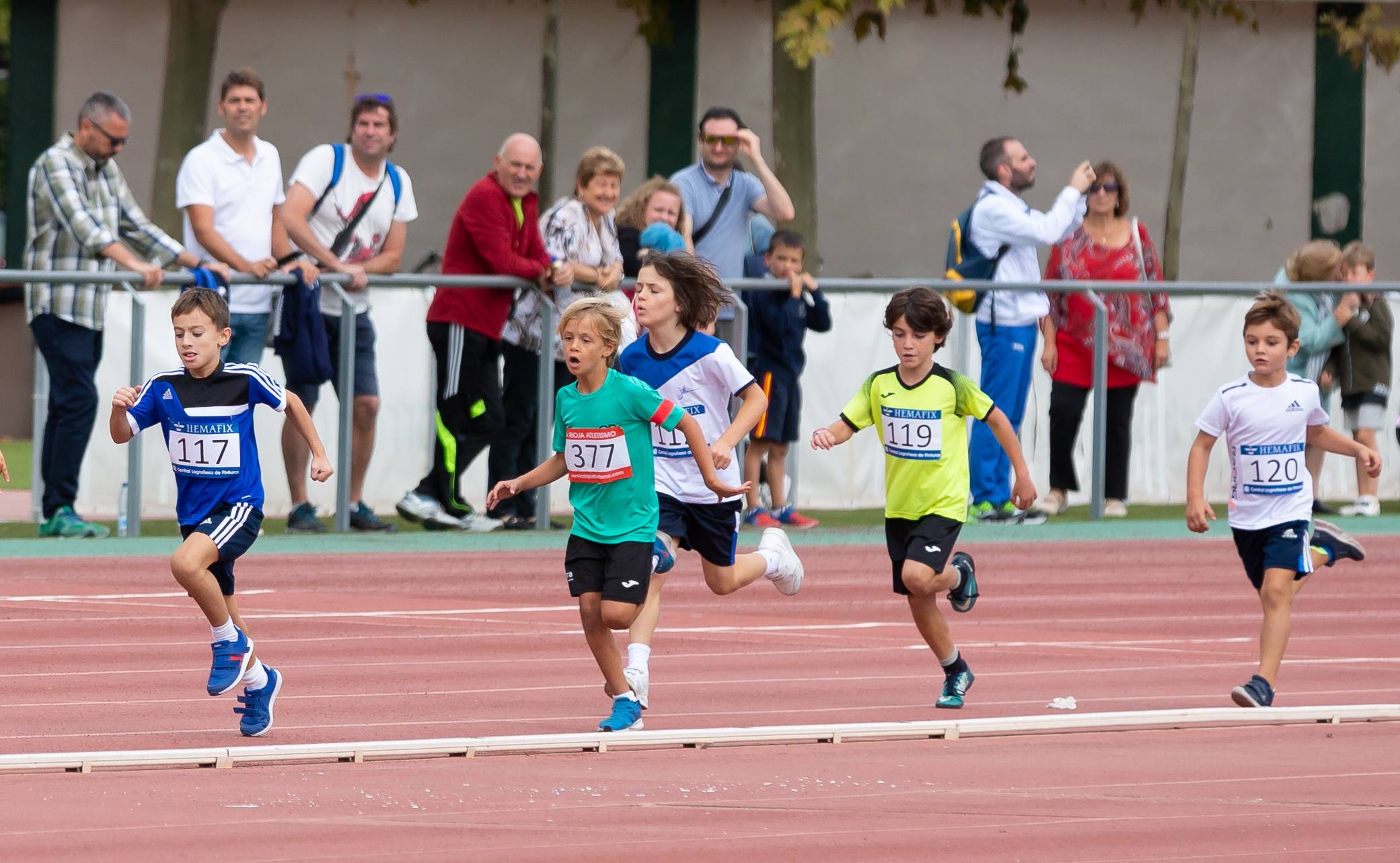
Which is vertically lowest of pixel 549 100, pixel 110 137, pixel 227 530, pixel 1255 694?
pixel 1255 694

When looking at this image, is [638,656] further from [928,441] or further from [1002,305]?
[1002,305]

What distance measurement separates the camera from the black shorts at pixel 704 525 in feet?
27.3

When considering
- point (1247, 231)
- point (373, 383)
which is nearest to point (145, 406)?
point (373, 383)

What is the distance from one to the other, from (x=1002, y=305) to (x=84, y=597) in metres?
5.62

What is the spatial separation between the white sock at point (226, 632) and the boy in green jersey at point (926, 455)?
2.25 m

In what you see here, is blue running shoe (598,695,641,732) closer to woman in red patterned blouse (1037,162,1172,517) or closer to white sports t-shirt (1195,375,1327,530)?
white sports t-shirt (1195,375,1327,530)

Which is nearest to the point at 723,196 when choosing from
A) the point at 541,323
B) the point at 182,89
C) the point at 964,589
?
the point at 541,323

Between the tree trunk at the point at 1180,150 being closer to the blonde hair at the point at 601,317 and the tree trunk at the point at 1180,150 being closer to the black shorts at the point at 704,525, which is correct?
the black shorts at the point at 704,525

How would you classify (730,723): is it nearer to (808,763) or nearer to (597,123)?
(808,763)

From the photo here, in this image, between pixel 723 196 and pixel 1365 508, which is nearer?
pixel 723 196

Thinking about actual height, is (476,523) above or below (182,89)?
below

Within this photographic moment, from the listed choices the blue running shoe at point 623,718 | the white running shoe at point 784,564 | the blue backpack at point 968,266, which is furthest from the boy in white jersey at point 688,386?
the blue backpack at point 968,266

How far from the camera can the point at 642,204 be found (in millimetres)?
12305

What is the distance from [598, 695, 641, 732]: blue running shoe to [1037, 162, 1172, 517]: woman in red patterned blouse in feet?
20.6
